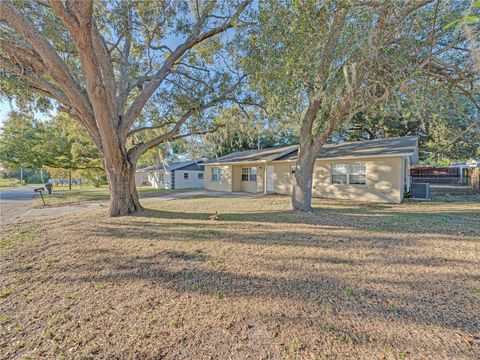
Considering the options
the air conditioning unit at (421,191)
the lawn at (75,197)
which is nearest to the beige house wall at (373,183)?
the air conditioning unit at (421,191)

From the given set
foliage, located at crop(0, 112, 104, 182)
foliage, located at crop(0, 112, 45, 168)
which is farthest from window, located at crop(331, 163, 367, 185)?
foliage, located at crop(0, 112, 45, 168)

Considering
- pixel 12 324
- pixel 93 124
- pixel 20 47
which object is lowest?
pixel 12 324

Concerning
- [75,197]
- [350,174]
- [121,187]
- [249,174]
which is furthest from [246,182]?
[75,197]

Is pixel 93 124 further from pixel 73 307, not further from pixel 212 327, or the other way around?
pixel 212 327

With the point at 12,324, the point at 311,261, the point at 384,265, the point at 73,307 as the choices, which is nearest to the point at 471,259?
the point at 384,265

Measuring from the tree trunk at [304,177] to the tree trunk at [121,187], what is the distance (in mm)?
6307

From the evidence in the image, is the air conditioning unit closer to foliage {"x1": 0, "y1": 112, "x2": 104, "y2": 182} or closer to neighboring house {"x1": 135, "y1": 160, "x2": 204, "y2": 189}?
neighboring house {"x1": 135, "y1": 160, "x2": 204, "y2": 189}

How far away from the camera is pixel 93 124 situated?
7031mm

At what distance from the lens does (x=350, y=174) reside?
12.6 m

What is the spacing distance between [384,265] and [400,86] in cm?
393

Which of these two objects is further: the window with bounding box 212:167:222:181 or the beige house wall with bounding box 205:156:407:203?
the window with bounding box 212:167:222:181

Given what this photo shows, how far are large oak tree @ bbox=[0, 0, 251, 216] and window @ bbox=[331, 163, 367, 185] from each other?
7796 millimetres

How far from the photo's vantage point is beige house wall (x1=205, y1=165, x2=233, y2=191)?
18.6 meters

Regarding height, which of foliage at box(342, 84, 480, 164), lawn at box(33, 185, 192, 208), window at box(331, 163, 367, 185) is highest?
foliage at box(342, 84, 480, 164)
